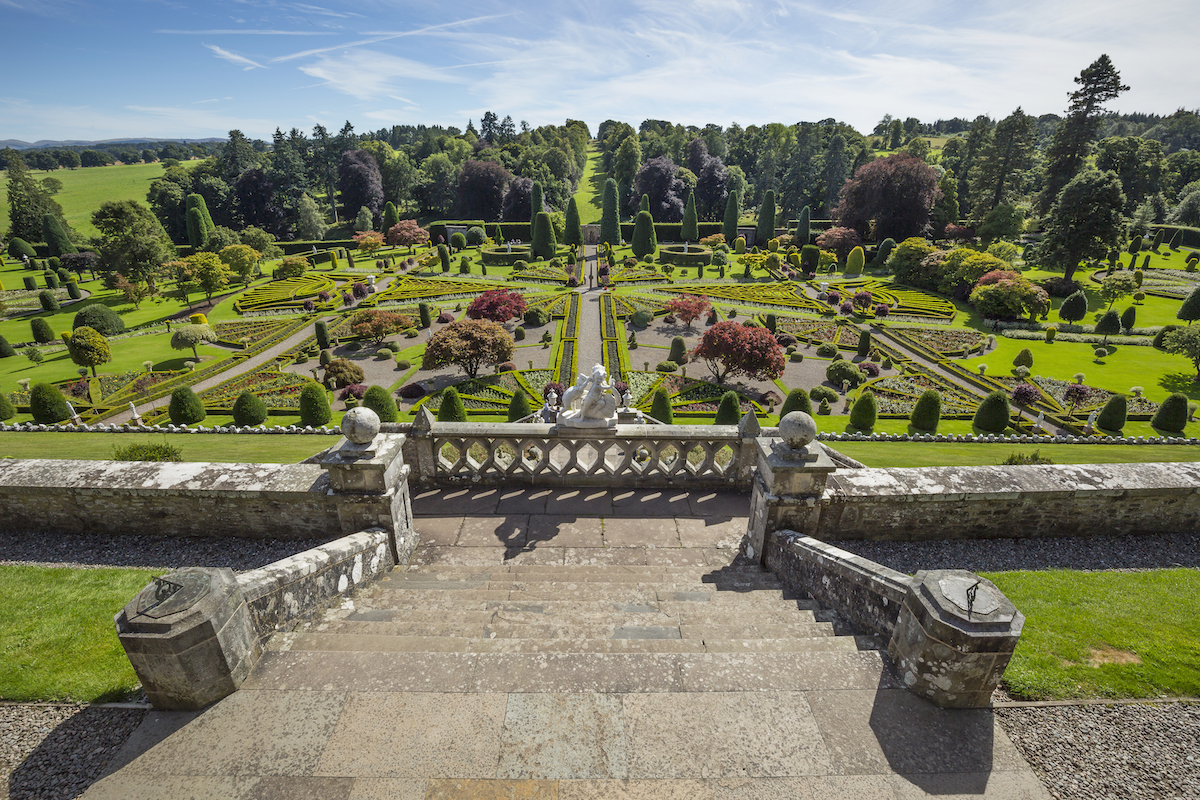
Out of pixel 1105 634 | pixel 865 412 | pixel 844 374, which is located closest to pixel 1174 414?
pixel 844 374

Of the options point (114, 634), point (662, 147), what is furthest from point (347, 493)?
point (662, 147)

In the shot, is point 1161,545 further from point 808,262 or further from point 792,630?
point 808,262

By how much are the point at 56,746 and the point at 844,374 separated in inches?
1117

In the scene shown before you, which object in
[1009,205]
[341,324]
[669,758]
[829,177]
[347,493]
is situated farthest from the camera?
[829,177]

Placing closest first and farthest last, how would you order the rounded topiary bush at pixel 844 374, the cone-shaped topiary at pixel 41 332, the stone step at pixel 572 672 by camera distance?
the stone step at pixel 572 672 → the rounded topiary bush at pixel 844 374 → the cone-shaped topiary at pixel 41 332

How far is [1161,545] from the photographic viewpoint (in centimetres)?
838

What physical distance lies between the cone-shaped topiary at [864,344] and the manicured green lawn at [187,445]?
1115 inches

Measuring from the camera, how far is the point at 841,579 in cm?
655

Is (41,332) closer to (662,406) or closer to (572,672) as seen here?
(662,406)

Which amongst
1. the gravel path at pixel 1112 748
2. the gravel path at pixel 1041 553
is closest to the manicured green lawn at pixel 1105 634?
the gravel path at pixel 1112 748

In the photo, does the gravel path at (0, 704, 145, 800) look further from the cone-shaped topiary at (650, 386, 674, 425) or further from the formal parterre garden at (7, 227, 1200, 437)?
the cone-shaped topiary at (650, 386, 674, 425)

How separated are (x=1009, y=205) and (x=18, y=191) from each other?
11007cm

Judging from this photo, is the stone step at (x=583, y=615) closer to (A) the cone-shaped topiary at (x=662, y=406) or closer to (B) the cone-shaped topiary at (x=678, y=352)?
(A) the cone-shaped topiary at (x=662, y=406)

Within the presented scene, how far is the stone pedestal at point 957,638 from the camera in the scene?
4.65 metres
